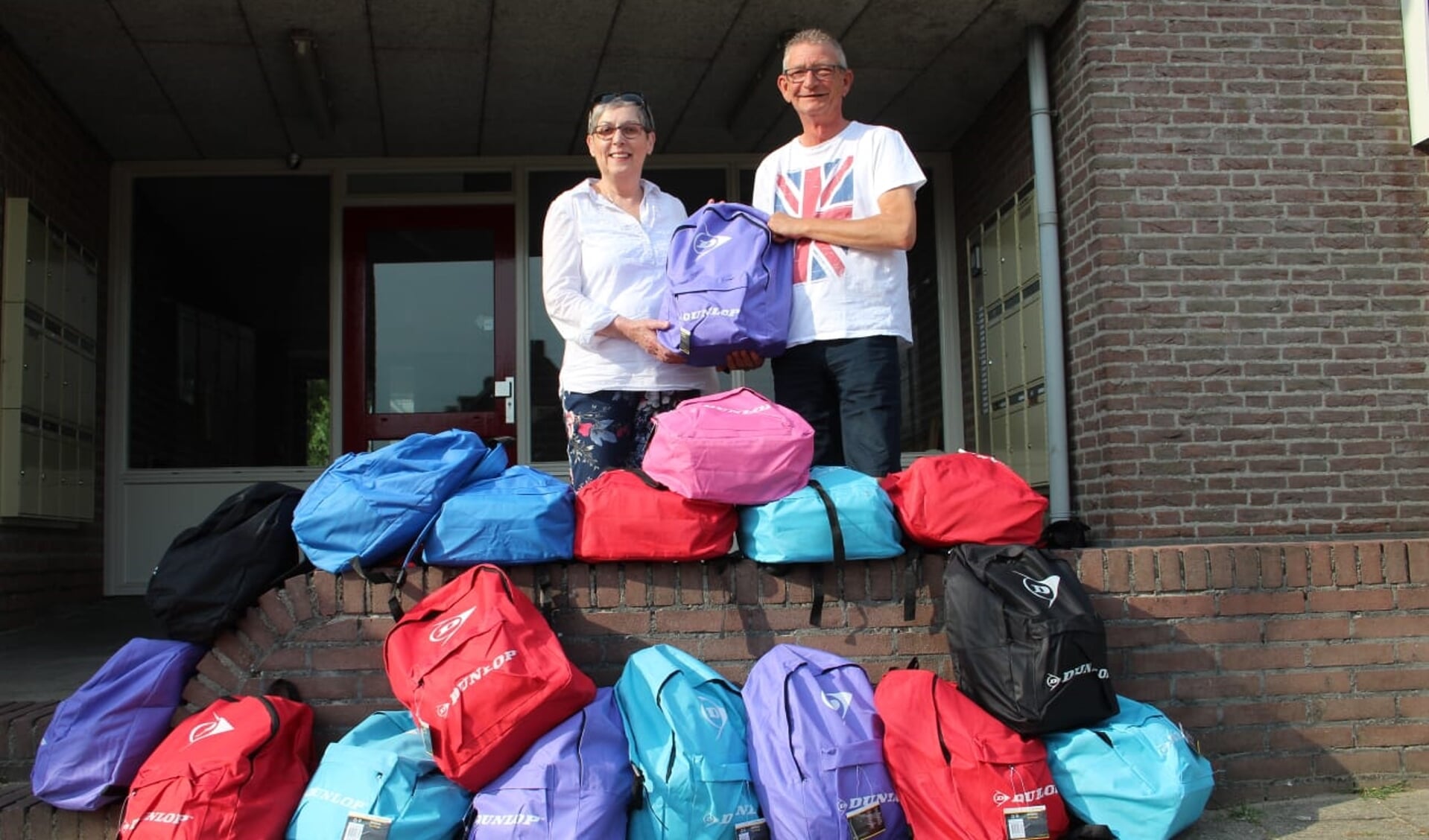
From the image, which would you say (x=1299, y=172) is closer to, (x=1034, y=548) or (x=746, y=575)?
(x=1034, y=548)

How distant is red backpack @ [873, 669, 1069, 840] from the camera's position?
289 centimetres

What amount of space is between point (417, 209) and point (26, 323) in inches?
93.1

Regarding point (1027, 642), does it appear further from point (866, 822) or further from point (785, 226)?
point (785, 226)

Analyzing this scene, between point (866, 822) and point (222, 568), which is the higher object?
point (222, 568)

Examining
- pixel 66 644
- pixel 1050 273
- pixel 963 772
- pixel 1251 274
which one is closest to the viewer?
pixel 963 772

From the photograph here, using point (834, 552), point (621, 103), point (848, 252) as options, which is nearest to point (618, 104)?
point (621, 103)

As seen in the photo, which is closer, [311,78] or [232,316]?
[311,78]

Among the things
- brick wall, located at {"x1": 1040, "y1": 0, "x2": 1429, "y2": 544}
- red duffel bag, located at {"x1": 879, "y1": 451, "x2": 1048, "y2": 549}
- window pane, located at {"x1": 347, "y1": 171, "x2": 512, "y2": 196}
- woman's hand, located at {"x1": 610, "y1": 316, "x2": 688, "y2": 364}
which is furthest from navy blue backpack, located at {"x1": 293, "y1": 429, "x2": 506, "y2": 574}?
window pane, located at {"x1": 347, "y1": 171, "x2": 512, "y2": 196}

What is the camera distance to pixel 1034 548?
3.34 meters

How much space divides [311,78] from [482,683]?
4045 mm

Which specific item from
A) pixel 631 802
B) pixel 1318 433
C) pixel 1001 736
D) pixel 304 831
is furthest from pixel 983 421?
pixel 304 831

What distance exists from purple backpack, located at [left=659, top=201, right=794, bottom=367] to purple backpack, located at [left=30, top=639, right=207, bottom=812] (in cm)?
183

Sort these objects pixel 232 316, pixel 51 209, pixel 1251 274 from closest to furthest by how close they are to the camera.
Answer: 1. pixel 1251 274
2. pixel 51 209
3. pixel 232 316

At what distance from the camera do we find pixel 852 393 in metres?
3.59
